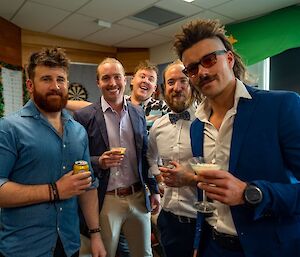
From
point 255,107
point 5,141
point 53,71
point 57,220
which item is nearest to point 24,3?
point 53,71

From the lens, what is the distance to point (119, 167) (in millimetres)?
2348

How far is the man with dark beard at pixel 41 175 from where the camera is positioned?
1.48 m

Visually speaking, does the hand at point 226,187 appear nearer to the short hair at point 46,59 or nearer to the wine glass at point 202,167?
the wine glass at point 202,167

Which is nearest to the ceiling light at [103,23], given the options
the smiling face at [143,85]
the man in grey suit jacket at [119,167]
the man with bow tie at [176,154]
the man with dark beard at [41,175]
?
the smiling face at [143,85]

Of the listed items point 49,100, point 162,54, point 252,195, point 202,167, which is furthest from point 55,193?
point 162,54

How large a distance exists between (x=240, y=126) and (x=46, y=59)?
120 cm

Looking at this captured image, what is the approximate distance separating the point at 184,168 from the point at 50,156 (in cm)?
75

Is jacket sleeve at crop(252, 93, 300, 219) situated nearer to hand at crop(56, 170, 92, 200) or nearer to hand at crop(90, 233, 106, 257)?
hand at crop(56, 170, 92, 200)

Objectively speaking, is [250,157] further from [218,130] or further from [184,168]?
[184,168]

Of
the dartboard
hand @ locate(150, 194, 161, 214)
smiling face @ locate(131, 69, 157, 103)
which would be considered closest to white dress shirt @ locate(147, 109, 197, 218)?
hand @ locate(150, 194, 161, 214)

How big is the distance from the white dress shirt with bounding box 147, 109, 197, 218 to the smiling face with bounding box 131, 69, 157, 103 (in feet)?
3.28

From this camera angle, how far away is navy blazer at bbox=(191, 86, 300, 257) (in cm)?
110

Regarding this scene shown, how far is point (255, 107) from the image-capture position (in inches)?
48.8

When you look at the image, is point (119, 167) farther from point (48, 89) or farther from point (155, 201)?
point (48, 89)
